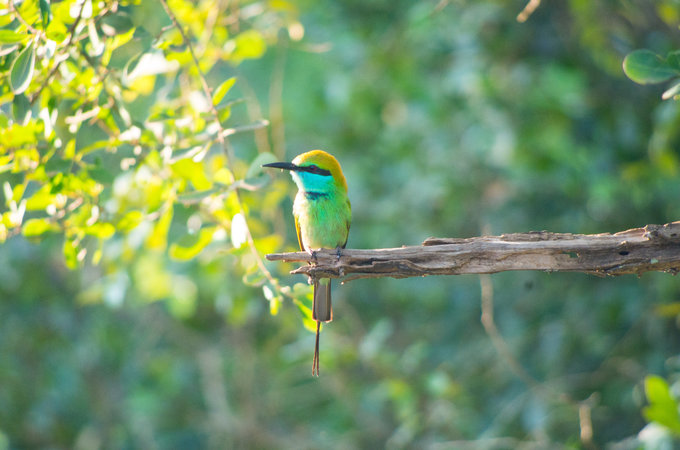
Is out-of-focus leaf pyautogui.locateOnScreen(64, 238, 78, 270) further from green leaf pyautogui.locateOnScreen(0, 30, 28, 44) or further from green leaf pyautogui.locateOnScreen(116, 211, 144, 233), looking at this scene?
green leaf pyautogui.locateOnScreen(0, 30, 28, 44)

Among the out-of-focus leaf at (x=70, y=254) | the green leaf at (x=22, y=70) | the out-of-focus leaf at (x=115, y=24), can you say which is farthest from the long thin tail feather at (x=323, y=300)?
the green leaf at (x=22, y=70)

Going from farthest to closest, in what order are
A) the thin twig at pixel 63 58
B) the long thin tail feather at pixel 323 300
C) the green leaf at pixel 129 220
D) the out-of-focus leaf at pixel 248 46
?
the out-of-focus leaf at pixel 248 46 → the long thin tail feather at pixel 323 300 → the green leaf at pixel 129 220 → the thin twig at pixel 63 58

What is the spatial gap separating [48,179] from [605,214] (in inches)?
129

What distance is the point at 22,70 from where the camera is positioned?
5.93 feet

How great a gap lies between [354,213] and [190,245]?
2730mm

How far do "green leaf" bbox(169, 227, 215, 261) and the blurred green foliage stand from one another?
12mm

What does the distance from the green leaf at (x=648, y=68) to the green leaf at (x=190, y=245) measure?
5.28 feet

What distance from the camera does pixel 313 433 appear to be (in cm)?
563

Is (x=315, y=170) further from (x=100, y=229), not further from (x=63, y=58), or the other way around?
(x=63, y=58)

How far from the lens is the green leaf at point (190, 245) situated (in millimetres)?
2497

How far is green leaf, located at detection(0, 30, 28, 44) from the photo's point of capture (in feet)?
6.13

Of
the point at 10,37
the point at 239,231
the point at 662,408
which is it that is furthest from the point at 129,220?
the point at 662,408

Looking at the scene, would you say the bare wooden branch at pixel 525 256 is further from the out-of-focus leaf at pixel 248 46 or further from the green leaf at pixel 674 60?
the out-of-focus leaf at pixel 248 46

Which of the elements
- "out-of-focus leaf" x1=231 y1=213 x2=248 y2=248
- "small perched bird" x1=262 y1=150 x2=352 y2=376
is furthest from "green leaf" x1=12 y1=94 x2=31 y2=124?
"small perched bird" x1=262 y1=150 x2=352 y2=376
